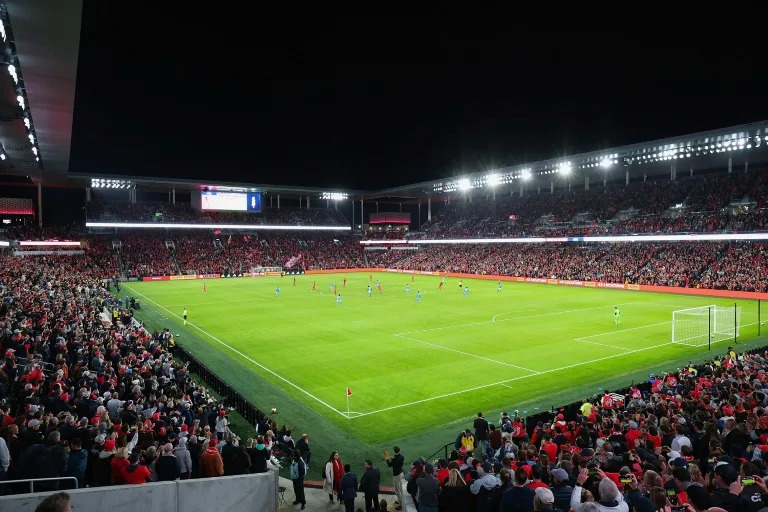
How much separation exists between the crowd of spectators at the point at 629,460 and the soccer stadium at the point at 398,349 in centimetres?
5

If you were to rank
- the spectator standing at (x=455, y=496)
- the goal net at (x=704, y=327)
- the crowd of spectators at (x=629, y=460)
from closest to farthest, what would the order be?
1. the crowd of spectators at (x=629, y=460)
2. the spectator standing at (x=455, y=496)
3. the goal net at (x=704, y=327)

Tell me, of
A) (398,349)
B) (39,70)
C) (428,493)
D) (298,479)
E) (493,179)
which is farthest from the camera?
(493,179)

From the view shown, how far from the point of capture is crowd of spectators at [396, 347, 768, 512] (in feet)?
18.1

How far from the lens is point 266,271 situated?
2940 inches

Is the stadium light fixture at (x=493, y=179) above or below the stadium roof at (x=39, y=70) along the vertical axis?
above

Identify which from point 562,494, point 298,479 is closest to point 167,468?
point 298,479

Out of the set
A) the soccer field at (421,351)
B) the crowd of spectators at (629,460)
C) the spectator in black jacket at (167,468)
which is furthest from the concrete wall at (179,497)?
the soccer field at (421,351)

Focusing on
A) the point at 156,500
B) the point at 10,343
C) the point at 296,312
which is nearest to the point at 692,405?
the point at 156,500

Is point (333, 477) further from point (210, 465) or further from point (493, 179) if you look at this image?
point (493, 179)

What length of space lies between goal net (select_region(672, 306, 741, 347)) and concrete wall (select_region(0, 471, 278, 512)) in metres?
23.4

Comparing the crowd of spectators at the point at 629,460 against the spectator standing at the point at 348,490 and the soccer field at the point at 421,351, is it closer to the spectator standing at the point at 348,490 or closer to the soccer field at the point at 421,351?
the spectator standing at the point at 348,490

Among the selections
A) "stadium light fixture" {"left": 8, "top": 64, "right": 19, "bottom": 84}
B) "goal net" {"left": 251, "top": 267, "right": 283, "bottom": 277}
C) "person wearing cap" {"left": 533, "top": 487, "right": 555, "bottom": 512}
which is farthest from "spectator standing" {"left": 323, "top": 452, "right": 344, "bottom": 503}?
"goal net" {"left": 251, "top": 267, "right": 283, "bottom": 277}

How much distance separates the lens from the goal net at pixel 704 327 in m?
25.7

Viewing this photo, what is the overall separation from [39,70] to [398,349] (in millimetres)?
18065
